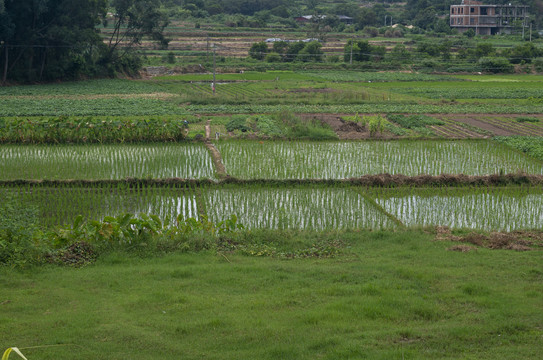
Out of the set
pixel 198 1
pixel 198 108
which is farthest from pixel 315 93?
pixel 198 1

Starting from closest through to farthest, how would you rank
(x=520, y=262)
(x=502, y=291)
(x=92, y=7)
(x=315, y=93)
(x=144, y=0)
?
(x=502, y=291) → (x=520, y=262) → (x=315, y=93) → (x=92, y=7) → (x=144, y=0)

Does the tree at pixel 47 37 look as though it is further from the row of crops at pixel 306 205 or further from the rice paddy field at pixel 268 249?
the row of crops at pixel 306 205

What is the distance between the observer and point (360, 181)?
15367 millimetres

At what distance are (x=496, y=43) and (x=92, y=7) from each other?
4521 cm

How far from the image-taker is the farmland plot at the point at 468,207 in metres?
12.3

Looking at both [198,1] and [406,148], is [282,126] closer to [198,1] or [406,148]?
[406,148]

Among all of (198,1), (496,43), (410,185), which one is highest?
(198,1)

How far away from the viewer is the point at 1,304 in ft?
22.6

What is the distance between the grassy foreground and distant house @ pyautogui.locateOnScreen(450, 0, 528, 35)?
260 ft

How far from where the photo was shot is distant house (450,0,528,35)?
8212cm

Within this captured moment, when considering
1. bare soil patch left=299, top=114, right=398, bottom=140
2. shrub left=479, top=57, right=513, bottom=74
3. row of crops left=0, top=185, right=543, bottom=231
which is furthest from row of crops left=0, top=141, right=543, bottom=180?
shrub left=479, top=57, right=513, bottom=74

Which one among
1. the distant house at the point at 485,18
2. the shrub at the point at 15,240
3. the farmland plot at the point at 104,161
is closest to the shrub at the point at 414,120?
the farmland plot at the point at 104,161

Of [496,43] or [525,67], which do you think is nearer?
[525,67]

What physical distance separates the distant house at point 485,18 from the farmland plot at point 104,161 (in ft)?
234
